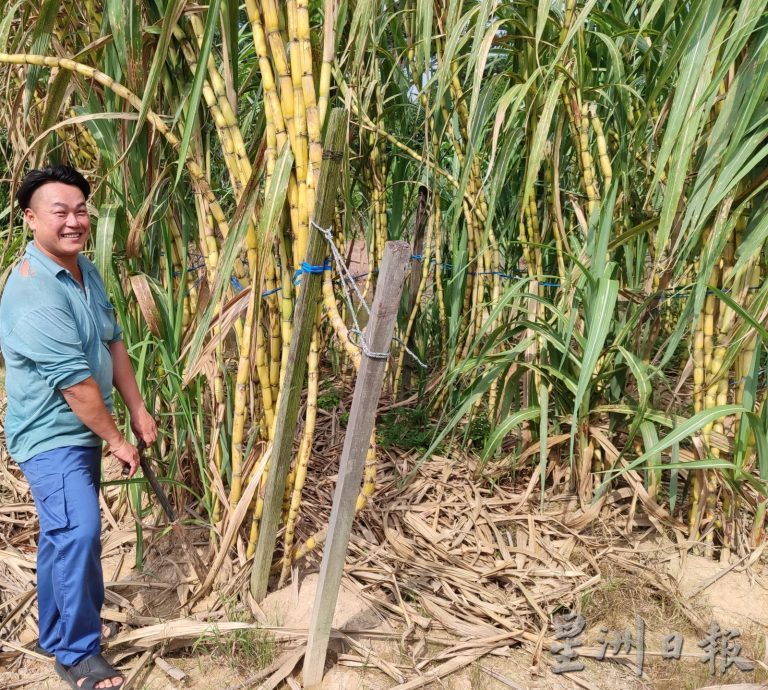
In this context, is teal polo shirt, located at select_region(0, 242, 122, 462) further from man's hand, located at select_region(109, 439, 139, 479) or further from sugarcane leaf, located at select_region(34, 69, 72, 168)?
sugarcane leaf, located at select_region(34, 69, 72, 168)

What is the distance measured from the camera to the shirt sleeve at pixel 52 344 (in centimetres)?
117

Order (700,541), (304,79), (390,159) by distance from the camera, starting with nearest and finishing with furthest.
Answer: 1. (304,79)
2. (700,541)
3. (390,159)

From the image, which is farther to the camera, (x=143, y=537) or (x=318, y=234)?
(x=143, y=537)

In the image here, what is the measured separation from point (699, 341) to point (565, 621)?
0.70 m

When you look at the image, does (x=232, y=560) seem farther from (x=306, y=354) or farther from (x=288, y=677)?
(x=306, y=354)

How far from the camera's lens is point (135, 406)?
1.42 m

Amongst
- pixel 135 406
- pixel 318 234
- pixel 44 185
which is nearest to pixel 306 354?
pixel 318 234

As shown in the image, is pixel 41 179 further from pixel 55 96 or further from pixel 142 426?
pixel 142 426

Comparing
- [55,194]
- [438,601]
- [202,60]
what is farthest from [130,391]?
[438,601]

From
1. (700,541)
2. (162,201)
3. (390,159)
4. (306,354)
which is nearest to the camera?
(306,354)

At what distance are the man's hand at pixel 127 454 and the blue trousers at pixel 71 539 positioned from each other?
2.7 inches

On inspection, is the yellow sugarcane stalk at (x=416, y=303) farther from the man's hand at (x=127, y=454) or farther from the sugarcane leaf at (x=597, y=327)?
the man's hand at (x=127, y=454)

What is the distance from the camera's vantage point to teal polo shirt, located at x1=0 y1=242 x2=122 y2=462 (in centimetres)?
118

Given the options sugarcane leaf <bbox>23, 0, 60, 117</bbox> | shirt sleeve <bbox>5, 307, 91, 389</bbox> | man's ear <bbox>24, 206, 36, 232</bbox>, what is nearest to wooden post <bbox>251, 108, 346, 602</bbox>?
shirt sleeve <bbox>5, 307, 91, 389</bbox>
